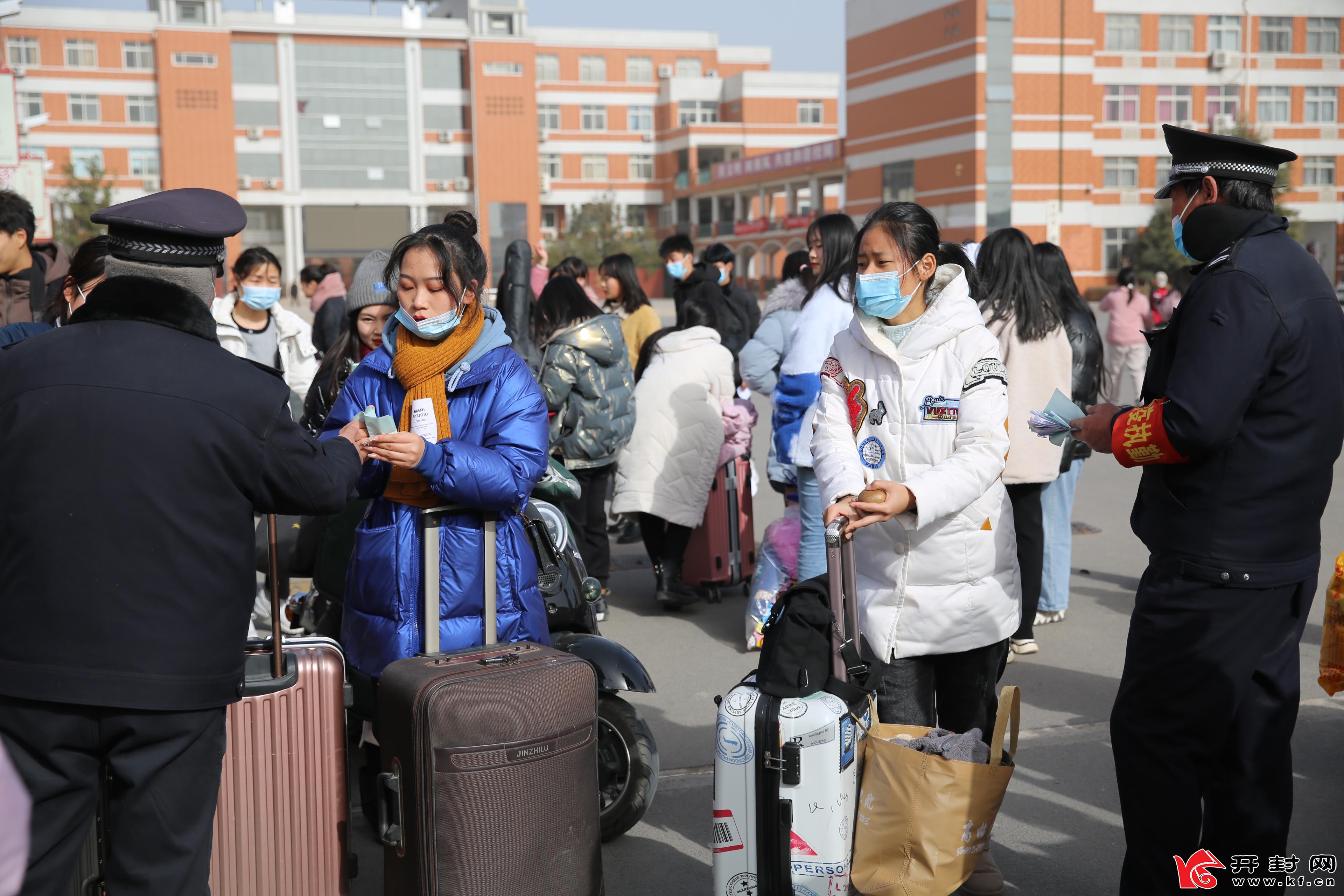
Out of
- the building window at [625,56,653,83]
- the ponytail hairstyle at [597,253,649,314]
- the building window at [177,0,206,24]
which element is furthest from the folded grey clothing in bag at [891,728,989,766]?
the building window at [625,56,653,83]

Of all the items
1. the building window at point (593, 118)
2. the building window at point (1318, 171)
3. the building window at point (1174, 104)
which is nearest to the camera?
the building window at point (1174, 104)

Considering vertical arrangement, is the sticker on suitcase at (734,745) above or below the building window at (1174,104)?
below

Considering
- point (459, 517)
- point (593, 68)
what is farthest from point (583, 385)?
point (593, 68)

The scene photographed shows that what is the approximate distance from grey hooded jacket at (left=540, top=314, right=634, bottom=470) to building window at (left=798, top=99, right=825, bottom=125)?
226 feet

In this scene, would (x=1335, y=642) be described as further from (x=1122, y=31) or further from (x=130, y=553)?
(x=1122, y=31)

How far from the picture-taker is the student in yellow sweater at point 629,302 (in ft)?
27.2

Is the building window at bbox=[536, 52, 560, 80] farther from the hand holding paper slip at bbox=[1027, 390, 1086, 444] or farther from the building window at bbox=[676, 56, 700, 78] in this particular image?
the hand holding paper slip at bbox=[1027, 390, 1086, 444]

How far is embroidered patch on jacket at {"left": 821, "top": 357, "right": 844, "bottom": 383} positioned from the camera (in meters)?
3.46

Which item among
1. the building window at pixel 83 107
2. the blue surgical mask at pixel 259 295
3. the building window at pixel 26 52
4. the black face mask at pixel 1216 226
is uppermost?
the building window at pixel 26 52

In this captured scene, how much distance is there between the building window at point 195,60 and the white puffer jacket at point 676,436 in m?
61.7

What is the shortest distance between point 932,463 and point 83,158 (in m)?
66.3

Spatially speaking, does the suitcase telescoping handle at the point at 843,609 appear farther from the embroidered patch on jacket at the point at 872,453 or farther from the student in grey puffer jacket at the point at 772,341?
the student in grey puffer jacket at the point at 772,341

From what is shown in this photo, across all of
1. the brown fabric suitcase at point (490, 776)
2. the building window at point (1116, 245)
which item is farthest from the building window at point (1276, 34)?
the brown fabric suitcase at point (490, 776)

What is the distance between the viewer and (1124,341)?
46.4 ft
